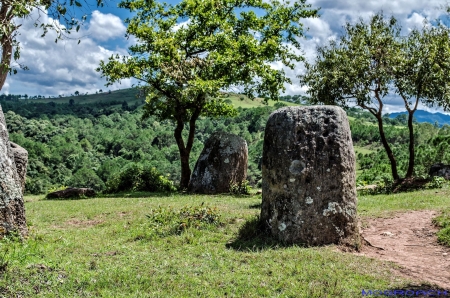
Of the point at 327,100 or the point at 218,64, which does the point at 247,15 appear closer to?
the point at 218,64

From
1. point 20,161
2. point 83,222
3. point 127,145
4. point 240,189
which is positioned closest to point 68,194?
point 20,161

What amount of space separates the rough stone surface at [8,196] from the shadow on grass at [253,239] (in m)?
4.89

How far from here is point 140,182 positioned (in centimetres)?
2569

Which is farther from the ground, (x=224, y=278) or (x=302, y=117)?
(x=302, y=117)

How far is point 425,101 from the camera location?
23531mm

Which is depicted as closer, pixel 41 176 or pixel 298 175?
pixel 298 175

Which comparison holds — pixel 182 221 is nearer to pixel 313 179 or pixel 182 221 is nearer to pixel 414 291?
pixel 313 179

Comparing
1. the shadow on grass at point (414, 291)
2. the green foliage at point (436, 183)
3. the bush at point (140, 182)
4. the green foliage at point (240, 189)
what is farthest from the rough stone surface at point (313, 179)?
the bush at point (140, 182)

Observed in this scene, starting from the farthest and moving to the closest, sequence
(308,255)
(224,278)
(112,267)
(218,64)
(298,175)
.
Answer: (218,64), (298,175), (308,255), (112,267), (224,278)

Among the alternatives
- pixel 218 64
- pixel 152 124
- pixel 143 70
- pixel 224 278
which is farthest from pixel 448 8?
pixel 152 124

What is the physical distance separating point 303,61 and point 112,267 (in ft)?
68.6

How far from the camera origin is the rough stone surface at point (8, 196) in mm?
9180

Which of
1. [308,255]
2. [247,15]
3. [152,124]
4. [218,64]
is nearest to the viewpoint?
[308,255]

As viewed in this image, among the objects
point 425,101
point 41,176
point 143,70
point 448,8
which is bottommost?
point 41,176
